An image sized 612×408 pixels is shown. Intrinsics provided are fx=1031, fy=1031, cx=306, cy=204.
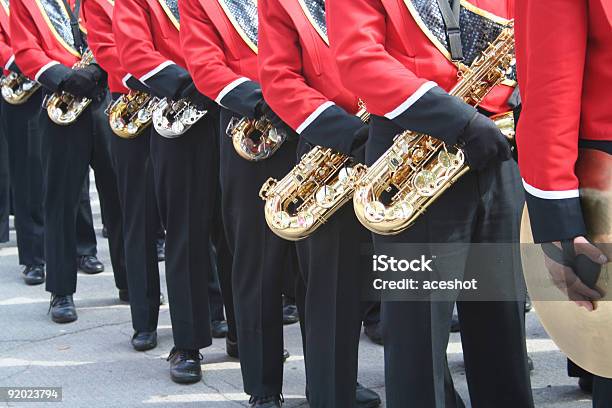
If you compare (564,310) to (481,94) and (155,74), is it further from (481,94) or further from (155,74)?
(155,74)

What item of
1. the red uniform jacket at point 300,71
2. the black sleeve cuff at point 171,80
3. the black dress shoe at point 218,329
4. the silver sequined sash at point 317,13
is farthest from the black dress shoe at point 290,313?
the silver sequined sash at point 317,13

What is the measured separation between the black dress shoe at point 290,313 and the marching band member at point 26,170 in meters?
1.98

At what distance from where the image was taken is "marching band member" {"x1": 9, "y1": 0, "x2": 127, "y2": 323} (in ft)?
19.1

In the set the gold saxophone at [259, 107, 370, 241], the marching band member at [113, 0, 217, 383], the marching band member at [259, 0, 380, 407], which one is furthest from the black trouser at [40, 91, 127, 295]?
the marching band member at [259, 0, 380, 407]

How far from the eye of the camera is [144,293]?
5.28 metres

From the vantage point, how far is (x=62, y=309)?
19.6ft

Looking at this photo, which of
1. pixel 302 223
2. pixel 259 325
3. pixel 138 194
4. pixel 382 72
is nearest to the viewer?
pixel 382 72

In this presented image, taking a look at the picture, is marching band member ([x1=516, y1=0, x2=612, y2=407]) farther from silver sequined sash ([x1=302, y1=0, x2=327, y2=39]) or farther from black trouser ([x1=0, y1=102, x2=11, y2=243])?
black trouser ([x1=0, y1=102, x2=11, y2=243])

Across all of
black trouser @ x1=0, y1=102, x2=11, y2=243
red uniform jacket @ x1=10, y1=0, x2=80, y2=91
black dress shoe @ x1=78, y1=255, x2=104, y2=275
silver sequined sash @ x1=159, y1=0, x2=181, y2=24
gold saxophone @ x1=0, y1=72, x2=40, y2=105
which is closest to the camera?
silver sequined sash @ x1=159, y1=0, x2=181, y2=24

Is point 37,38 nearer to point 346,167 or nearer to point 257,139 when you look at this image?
point 257,139

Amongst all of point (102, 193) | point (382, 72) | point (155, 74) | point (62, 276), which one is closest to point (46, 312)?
point (62, 276)

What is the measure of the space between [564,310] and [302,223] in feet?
4.63

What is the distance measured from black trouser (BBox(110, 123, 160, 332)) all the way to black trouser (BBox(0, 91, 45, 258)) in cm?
173

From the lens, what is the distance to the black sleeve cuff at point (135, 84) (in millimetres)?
5023
